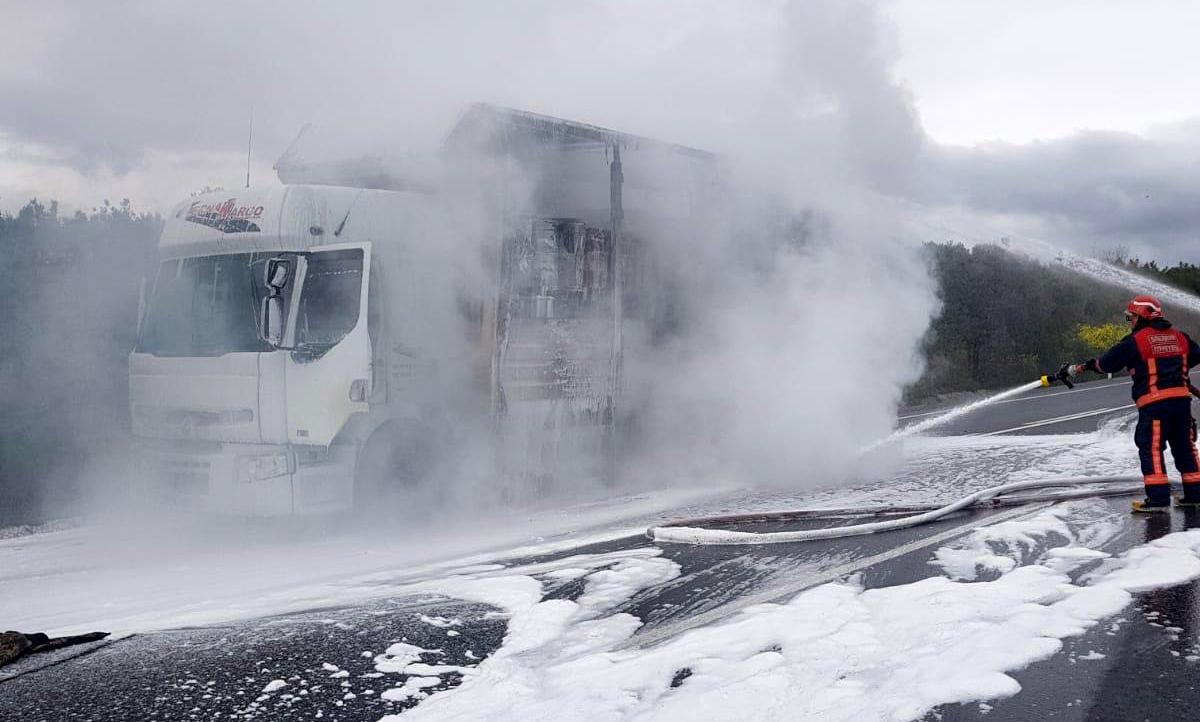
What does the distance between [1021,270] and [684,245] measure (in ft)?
62.1

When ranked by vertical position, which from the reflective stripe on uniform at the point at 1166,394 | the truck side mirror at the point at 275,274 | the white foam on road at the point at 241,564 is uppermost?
the truck side mirror at the point at 275,274

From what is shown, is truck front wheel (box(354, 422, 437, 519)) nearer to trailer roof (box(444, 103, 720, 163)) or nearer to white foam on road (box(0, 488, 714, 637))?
white foam on road (box(0, 488, 714, 637))

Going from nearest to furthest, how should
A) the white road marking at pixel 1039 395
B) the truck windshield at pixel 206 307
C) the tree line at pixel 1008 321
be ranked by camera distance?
the truck windshield at pixel 206 307 → the white road marking at pixel 1039 395 → the tree line at pixel 1008 321

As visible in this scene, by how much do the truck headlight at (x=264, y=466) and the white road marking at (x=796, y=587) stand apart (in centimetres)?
359

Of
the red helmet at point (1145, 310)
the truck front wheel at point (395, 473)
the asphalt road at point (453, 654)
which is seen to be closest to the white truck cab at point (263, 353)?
the truck front wheel at point (395, 473)

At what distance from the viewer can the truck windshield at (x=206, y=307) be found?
7.44m

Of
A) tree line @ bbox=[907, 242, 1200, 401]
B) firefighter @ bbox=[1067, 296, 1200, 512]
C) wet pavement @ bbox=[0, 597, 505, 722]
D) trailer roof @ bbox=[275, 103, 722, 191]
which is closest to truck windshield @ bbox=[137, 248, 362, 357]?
trailer roof @ bbox=[275, 103, 722, 191]

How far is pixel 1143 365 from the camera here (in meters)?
7.15

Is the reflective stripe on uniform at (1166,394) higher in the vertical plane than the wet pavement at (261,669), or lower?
higher

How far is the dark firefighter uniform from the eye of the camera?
7.03m

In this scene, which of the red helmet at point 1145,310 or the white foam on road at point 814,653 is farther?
the red helmet at point 1145,310

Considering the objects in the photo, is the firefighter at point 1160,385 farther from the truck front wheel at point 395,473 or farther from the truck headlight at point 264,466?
the truck headlight at point 264,466

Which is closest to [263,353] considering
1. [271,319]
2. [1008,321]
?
[271,319]

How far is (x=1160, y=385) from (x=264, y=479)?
6.38 m
